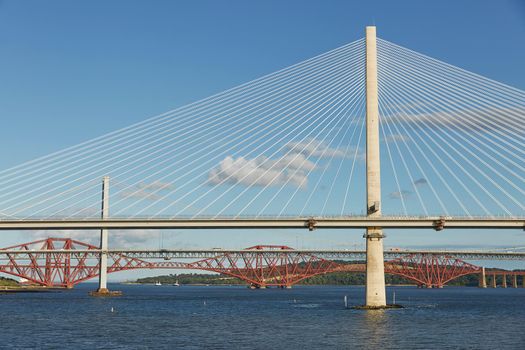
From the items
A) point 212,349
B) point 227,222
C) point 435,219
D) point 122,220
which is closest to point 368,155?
point 435,219

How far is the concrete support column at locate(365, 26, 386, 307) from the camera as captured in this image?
7219 centimetres

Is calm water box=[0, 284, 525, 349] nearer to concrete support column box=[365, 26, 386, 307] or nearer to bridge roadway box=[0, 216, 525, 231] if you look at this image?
concrete support column box=[365, 26, 386, 307]

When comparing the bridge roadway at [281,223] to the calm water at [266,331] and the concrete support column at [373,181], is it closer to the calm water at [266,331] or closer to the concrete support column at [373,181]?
the concrete support column at [373,181]

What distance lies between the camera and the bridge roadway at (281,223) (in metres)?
74.2

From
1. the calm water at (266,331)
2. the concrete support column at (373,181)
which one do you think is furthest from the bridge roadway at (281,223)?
the calm water at (266,331)

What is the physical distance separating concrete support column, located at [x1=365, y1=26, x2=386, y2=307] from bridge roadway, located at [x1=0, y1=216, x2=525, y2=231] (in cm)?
154

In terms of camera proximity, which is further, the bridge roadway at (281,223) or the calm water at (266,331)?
the bridge roadway at (281,223)

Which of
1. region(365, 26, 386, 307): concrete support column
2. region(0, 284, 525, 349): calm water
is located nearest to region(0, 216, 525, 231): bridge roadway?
region(365, 26, 386, 307): concrete support column

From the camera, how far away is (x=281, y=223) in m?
76.4

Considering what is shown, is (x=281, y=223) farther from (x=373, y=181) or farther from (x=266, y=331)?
(x=266, y=331)

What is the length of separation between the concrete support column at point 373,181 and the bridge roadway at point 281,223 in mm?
1539

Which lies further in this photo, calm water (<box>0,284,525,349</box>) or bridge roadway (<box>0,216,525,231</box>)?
Result: bridge roadway (<box>0,216,525,231</box>)

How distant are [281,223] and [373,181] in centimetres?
1075

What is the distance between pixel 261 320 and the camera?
73.4m
